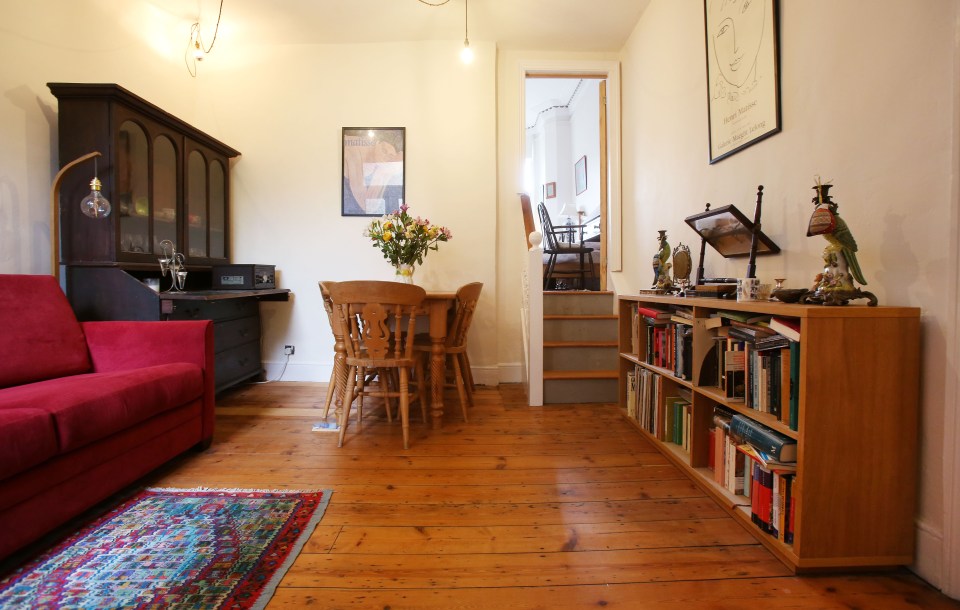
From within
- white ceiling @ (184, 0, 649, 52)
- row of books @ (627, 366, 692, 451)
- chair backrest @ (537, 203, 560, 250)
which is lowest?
row of books @ (627, 366, 692, 451)

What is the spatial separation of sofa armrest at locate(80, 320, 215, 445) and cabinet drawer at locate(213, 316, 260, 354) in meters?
0.61

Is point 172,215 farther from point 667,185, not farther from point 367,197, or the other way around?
Result: point 667,185

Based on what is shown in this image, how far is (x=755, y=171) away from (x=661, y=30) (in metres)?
1.70

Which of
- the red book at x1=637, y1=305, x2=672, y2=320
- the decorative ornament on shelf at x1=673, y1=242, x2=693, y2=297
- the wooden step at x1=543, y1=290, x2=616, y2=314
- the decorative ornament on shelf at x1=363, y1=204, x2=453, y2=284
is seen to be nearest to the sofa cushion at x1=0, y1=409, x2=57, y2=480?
the decorative ornament on shelf at x1=363, y1=204, x2=453, y2=284

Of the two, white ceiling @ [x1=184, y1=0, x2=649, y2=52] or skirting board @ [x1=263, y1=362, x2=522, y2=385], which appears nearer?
white ceiling @ [x1=184, y1=0, x2=649, y2=52]

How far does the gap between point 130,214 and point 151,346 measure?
108 centimetres

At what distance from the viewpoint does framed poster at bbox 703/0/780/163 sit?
179 cm

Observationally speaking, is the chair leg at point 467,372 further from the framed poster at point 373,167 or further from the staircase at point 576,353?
the framed poster at point 373,167

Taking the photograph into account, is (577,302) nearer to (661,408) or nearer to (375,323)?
(661,408)

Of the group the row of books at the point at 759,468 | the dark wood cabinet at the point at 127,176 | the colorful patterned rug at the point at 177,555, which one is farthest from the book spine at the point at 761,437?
the dark wood cabinet at the point at 127,176

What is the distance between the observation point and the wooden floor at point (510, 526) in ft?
3.68

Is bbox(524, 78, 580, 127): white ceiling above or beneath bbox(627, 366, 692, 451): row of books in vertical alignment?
above

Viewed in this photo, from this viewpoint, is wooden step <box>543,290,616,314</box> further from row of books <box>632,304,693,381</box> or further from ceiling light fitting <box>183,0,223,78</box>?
ceiling light fitting <box>183,0,223,78</box>

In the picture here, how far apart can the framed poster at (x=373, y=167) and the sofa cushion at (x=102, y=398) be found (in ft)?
6.94
